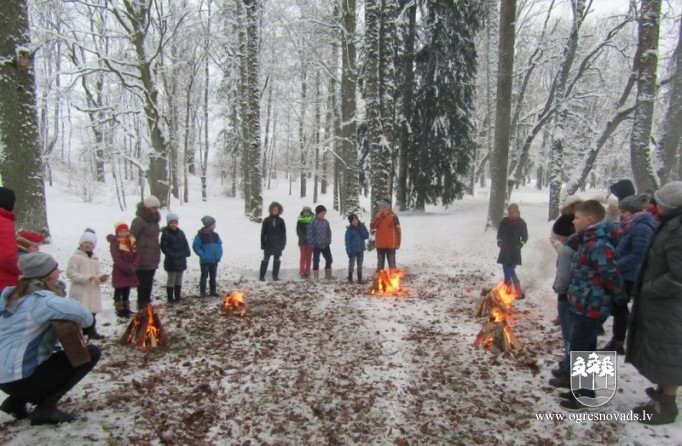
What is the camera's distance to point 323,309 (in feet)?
28.0

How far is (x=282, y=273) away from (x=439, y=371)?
24.1ft

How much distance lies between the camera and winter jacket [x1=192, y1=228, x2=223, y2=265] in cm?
909

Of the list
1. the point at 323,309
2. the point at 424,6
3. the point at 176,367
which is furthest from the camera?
the point at 424,6

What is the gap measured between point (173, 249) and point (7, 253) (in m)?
3.43

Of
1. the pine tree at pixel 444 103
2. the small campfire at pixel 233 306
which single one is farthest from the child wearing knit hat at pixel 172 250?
the pine tree at pixel 444 103

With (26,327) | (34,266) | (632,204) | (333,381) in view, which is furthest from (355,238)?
(26,327)

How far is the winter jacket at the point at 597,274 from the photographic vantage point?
4.38 metres

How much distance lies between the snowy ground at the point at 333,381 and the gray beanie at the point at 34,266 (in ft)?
4.92

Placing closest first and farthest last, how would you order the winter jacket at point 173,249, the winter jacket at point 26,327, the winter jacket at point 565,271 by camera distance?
the winter jacket at point 26,327
the winter jacket at point 565,271
the winter jacket at point 173,249

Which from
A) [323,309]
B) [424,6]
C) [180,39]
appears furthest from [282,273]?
[180,39]

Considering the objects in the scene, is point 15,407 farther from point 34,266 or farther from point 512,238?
point 512,238

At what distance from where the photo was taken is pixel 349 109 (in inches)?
787

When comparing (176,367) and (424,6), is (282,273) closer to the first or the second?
(176,367)

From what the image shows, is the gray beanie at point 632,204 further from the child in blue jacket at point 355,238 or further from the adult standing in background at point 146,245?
the adult standing in background at point 146,245
